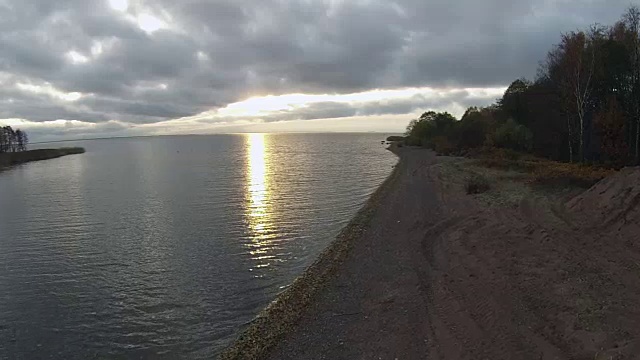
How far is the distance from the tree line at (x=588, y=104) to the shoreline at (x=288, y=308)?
29350 mm

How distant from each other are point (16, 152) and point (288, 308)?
135565 mm

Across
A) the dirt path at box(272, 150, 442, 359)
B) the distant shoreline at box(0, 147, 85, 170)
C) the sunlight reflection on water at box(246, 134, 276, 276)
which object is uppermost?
the distant shoreline at box(0, 147, 85, 170)

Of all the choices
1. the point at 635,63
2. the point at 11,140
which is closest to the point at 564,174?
the point at 635,63

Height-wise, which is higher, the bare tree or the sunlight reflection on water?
the bare tree

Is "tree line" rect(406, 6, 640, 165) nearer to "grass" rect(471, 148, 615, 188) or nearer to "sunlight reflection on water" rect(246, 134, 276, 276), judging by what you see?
"grass" rect(471, 148, 615, 188)

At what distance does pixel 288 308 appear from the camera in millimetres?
14055

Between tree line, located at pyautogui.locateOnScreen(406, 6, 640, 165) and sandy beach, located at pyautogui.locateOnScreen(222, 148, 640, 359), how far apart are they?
2346cm

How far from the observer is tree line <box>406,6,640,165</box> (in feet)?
134

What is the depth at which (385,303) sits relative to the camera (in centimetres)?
1341

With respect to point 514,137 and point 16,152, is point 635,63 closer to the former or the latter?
point 514,137

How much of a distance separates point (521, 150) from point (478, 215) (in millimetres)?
39781

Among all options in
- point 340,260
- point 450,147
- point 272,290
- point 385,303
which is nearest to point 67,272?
point 272,290

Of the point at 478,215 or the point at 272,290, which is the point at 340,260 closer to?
the point at 272,290

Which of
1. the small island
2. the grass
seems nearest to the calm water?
the grass
